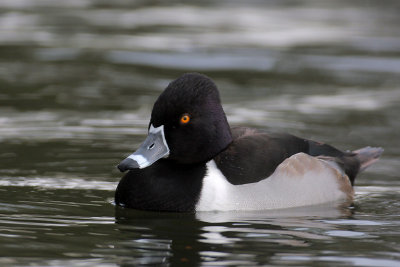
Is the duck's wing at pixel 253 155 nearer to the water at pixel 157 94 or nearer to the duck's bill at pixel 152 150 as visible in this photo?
the water at pixel 157 94

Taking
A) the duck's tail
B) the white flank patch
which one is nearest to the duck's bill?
the white flank patch

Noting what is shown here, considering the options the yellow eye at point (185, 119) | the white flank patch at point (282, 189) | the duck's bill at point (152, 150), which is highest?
the yellow eye at point (185, 119)

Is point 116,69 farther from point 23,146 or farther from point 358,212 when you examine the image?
point 358,212

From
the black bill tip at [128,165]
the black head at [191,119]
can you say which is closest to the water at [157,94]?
the black bill tip at [128,165]

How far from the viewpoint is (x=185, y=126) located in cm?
831

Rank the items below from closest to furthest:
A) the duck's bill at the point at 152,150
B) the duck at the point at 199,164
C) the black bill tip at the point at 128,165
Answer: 1. the black bill tip at the point at 128,165
2. the duck's bill at the point at 152,150
3. the duck at the point at 199,164

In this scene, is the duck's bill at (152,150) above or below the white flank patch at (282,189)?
above

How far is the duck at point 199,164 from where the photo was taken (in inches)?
324

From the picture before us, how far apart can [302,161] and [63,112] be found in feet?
15.4

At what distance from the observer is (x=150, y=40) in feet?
58.9

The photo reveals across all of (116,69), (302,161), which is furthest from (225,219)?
(116,69)

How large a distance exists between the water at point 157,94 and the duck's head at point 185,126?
511 mm

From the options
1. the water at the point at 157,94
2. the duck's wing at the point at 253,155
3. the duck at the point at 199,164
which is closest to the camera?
the water at the point at 157,94

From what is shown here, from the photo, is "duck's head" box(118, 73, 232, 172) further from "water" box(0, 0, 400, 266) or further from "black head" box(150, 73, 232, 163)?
"water" box(0, 0, 400, 266)
